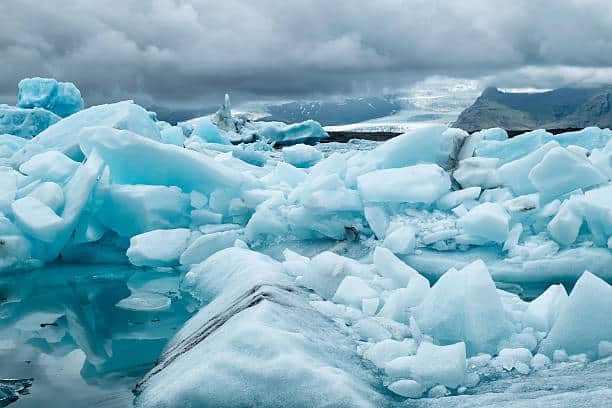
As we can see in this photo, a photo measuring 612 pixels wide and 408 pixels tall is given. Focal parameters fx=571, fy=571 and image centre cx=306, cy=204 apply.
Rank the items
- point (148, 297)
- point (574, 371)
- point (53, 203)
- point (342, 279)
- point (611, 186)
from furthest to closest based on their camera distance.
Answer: point (53, 203)
point (611, 186)
point (148, 297)
point (342, 279)
point (574, 371)

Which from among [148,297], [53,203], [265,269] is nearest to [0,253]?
[53,203]

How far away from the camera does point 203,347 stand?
2.87 meters

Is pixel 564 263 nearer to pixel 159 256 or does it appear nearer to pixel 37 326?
pixel 159 256

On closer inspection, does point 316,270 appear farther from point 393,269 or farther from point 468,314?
point 468,314

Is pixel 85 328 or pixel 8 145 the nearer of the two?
pixel 85 328

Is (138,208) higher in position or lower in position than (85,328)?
higher

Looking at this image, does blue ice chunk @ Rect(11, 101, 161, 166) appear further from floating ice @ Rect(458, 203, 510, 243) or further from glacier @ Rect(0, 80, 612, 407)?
floating ice @ Rect(458, 203, 510, 243)

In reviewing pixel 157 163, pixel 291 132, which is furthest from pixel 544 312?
pixel 291 132

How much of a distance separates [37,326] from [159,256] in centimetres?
176

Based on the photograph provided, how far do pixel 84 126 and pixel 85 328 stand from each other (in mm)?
5247

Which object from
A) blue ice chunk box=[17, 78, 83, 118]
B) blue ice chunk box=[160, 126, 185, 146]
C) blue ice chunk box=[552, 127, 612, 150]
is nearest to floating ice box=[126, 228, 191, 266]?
blue ice chunk box=[552, 127, 612, 150]

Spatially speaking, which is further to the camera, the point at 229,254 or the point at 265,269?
the point at 229,254

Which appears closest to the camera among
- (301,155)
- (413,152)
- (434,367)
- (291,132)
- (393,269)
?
(434,367)

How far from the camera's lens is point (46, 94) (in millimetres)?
19047
